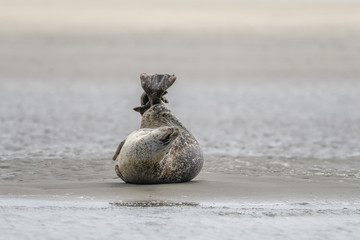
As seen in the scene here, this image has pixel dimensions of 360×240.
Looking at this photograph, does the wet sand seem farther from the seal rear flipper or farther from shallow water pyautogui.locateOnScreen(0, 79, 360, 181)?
the seal rear flipper

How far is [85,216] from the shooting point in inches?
221

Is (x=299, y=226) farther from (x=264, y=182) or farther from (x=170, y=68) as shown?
(x=170, y=68)

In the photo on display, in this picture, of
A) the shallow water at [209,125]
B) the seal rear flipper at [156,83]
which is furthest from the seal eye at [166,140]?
the shallow water at [209,125]

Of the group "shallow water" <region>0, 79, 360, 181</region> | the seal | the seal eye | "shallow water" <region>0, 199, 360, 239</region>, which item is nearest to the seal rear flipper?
the seal

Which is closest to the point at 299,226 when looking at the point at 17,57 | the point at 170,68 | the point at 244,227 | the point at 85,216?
the point at 244,227

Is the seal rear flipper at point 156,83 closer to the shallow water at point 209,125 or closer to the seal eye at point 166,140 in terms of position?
the seal eye at point 166,140

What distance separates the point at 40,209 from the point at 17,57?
61.9ft

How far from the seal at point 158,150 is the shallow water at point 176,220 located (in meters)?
0.65

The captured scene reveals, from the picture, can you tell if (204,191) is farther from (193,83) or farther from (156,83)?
(193,83)

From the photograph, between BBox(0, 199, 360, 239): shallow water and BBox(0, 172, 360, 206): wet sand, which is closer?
BBox(0, 199, 360, 239): shallow water

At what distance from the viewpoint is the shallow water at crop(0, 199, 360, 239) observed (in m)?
5.20

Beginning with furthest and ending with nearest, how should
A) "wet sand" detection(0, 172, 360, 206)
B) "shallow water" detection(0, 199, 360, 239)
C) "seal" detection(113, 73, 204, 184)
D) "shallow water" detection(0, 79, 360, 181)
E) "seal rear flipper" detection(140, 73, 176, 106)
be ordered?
1. "shallow water" detection(0, 79, 360, 181)
2. "seal rear flipper" detection(140, 73, 176, 106)
3. "seal" detection(113, 73, 204, 184)
4. "wet sand" detection(0, 172, 360, 206)
5. "shallow water" detection(0, 199, 360, 239)

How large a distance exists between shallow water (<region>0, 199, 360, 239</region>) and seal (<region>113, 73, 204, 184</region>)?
654mm

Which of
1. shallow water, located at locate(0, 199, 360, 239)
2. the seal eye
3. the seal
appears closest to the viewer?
shallow water, located at locate(0, 199, 360, 239)
